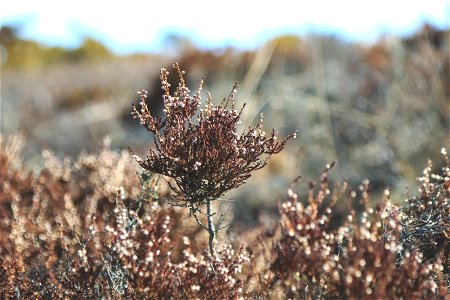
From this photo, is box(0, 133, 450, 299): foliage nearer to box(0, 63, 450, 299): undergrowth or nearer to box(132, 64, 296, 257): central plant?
box(0, 63, 450, 299): undergrowth

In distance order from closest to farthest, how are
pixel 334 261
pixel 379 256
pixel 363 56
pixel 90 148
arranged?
pixel 379 256
pixel 334 261
pixel 90 148
pixel 363 56

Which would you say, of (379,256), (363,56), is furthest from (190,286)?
(363,56)

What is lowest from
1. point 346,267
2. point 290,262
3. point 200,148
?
point 346,267

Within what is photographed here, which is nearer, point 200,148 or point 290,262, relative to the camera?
point 290,262

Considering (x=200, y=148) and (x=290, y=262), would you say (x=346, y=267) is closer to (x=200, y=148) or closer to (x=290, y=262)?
(x=290, y=262)

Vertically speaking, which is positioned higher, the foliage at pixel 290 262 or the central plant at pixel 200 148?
the central plant at pixel 200 148

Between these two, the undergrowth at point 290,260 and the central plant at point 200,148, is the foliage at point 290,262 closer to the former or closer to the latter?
the undergrowth at point 290,260

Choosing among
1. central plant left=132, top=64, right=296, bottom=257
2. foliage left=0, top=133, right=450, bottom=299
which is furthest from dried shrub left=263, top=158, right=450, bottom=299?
central plant left=132, top=64, right=296, bottom=257

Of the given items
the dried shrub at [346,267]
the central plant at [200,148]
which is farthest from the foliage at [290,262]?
the central plant at [200,148]

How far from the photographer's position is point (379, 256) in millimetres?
2562

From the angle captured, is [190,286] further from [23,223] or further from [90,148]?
[90,148]

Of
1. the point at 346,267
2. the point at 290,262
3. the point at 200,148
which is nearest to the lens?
the point at 346,267

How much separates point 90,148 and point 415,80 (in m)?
6.39

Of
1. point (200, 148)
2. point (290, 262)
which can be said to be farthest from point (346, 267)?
point (200, 148)
